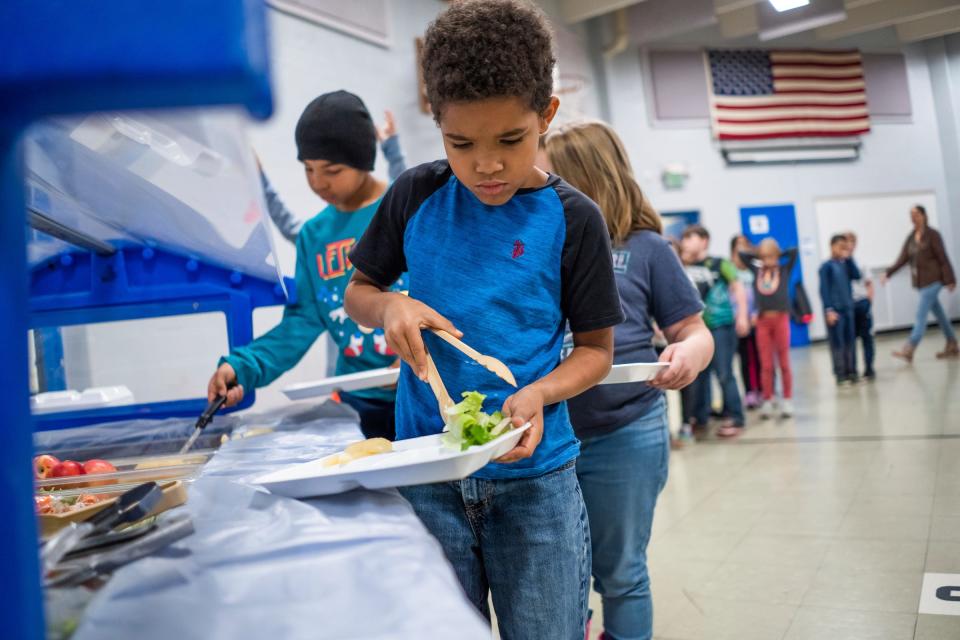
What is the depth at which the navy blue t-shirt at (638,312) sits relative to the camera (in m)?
1.89

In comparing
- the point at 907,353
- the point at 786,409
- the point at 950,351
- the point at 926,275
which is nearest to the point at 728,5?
the point at 926,275

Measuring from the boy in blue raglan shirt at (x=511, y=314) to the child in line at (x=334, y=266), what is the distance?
762mm

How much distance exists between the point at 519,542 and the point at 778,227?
1236cm

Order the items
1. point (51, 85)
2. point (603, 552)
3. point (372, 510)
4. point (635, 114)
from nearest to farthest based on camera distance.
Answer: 1. point (51, 85)
2. point (372, 510)
3. point (603, 552)
4. point (635, 114)

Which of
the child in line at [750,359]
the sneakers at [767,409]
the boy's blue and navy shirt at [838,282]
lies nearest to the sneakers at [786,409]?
the sneakers at [767,409]

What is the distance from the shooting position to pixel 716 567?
3.17 meters

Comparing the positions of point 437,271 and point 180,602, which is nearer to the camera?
point 180,602

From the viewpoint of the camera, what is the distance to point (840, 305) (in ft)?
26.8

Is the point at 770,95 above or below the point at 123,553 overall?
above

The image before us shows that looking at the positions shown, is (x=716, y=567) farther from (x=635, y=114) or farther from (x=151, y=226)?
(x=635, y=114)

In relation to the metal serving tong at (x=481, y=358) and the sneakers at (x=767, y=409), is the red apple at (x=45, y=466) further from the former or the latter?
the sneakers at (x=767, y=409)

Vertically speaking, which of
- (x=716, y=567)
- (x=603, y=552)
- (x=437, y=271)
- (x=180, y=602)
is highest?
(x=437, y=271)

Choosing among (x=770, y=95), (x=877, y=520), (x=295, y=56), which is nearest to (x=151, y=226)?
(x=877, y=520)

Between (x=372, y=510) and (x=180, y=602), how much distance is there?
313 mm
